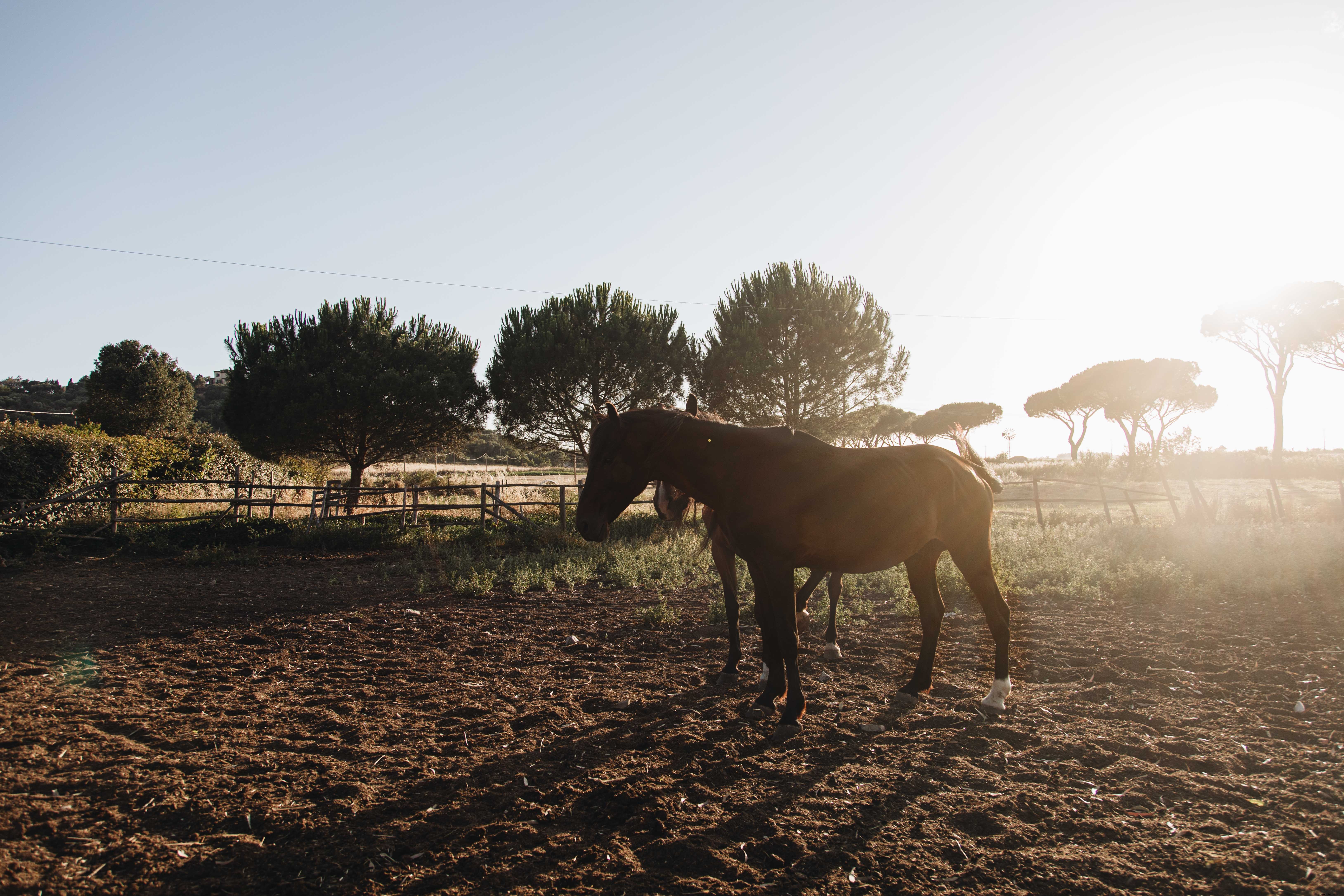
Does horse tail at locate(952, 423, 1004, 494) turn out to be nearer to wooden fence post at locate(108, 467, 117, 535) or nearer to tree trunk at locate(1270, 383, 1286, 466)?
wooden fence post at locate(108, 467, 117, 535)

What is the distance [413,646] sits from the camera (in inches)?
218

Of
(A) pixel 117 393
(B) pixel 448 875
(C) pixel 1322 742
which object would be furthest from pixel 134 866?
(A) pixel 117 393

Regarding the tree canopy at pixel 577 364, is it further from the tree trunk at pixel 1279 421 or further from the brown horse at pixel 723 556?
the tree trunk at pixel 1279 421

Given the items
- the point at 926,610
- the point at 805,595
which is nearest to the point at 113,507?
the point at 805,595

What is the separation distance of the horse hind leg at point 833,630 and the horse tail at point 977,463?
136 centimetres

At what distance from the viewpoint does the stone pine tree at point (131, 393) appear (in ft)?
101

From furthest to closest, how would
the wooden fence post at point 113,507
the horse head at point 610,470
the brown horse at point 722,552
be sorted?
the wooden fence post at point 113,507
the brown horse at point 722,552
the horse head at point 610,470

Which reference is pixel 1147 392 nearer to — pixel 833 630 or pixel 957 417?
pixel 957 417

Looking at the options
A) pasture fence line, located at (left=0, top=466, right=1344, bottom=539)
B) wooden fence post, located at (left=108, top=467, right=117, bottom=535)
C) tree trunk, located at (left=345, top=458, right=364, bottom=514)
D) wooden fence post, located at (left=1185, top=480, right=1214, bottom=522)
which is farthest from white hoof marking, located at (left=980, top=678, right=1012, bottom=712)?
tree trunk, located at (left=345, top=458, right=364, bottom=514)

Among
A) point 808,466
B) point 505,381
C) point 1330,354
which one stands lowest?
point 808,466

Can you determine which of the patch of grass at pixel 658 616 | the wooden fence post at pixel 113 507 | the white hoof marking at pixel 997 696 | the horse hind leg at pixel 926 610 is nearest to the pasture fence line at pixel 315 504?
the wooden fence post at pixel 113 507

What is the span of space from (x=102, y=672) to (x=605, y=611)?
169 inches

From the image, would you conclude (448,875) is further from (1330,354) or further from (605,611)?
(1330,354)

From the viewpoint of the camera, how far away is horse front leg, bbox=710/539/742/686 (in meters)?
4.45
